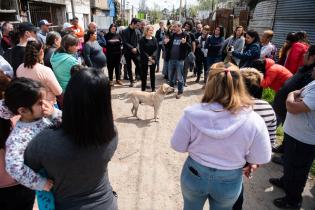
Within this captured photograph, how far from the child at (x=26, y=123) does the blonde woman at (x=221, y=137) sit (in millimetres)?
933

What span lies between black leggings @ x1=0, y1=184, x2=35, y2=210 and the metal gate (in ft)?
24.7

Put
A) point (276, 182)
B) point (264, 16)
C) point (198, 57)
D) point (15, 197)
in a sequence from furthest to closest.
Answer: point (264, 16) < point (198, 57) < point (276, 182) < point (15, 197)

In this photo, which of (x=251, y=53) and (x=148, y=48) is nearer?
(x=251, y=53)

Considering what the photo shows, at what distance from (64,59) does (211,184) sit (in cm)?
300

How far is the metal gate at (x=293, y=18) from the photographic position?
23.8 ft

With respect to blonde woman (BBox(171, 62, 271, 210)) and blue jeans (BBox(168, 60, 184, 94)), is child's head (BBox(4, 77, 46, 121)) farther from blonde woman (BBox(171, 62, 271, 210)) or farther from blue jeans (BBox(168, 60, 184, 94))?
blue jeans (BBox(168, 60, 184, 94))

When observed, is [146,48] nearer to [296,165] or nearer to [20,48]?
[20,48]

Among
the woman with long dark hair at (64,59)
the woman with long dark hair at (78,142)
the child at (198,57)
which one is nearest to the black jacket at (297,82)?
the woman with long dark hair at (78,142)

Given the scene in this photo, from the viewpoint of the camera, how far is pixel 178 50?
6914mm

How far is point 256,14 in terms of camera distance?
11586 millimetres

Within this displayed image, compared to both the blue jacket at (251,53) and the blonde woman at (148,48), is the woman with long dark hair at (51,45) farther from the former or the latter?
the blue jacket at (251,53)

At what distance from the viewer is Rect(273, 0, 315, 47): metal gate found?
7258 millimetres

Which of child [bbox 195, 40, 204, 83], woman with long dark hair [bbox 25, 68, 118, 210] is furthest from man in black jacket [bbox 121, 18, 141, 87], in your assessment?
woman with long dark hair [bbox 25, 68, 118, 210]

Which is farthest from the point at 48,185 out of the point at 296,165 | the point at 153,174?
the point at 296,165
